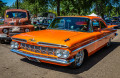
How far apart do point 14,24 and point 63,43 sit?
19.0ft

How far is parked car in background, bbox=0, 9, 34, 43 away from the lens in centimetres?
788

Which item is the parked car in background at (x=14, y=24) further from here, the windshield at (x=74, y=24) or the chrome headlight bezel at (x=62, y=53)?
the chrome headlight bezel at (x=62, y=53)

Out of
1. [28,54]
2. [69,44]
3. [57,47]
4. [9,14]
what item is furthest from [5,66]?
[9,14]

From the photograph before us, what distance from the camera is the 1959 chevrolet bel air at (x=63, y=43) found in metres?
3.68

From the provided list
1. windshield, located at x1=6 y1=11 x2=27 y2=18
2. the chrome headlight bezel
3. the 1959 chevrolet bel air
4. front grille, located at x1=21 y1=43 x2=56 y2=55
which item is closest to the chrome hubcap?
the 1959 chevrolet bel air

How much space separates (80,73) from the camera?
13.0 ft

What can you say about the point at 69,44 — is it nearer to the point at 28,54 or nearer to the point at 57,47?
the point at 57,47

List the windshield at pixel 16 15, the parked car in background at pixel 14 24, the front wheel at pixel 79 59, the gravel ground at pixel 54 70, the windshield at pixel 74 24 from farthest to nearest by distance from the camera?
the windshield at pixel 16 15, the parked car in background at pixel 14 24, the windshield at pixel 74 24, the front wheel at pixel 79 59, the gravel ground at pixel 54 70

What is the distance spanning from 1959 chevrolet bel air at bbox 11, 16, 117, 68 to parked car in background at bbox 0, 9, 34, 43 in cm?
325

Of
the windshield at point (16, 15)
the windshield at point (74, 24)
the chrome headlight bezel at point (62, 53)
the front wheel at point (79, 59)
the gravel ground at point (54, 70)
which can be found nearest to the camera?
the chrome headlight bezel at point (62, 53)

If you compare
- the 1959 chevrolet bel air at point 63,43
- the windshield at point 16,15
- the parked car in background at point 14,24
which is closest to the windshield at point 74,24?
the 1959 chevrolet bel air at point 63,43

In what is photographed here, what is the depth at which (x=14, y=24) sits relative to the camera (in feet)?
28.2

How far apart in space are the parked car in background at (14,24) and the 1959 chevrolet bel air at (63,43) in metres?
3.25

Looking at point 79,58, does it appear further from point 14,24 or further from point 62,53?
point 14,24
